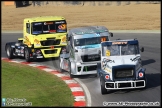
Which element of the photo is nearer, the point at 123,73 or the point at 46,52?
the point at 123,73

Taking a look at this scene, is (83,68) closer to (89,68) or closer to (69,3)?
(89,68)

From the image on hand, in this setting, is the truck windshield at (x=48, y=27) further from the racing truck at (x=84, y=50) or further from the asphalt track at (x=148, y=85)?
the racing truck at (x=84, y=50)

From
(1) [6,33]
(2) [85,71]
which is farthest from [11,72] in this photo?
(1) [6,33]

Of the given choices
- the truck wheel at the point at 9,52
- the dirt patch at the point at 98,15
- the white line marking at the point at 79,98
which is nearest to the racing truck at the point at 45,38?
the truck wheel at the point at 9,52

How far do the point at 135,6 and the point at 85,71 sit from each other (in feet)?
102

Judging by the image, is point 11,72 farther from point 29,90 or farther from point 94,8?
point 94,8

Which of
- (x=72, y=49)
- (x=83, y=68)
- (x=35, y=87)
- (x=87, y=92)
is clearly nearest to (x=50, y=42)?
(x=72, y=49)

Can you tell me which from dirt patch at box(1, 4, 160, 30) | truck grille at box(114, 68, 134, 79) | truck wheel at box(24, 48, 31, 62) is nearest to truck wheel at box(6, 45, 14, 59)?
truck wheel at box(24, 48, 31, 62)

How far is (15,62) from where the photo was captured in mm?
25000

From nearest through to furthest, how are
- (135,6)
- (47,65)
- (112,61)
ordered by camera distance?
(112,61) < (47,65) < (135,6)

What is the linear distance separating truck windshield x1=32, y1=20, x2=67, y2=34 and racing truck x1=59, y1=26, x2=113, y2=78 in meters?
3.49

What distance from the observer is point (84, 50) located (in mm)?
19797

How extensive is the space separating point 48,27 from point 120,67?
332 inches

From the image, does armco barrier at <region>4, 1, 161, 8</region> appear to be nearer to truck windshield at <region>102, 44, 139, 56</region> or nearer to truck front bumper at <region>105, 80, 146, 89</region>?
truck windshield at <region>102, 44, 139, 56</region>
